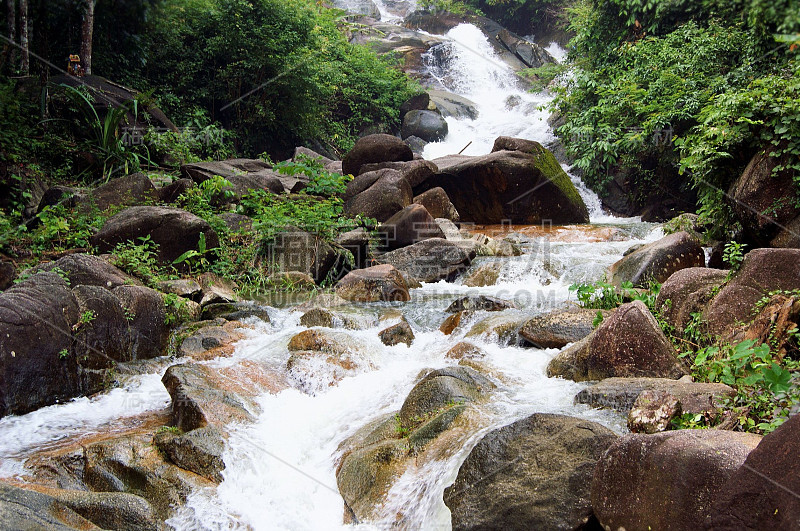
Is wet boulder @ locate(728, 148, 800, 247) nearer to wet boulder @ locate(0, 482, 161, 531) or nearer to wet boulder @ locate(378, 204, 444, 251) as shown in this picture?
wet boulder @ locate(378, 204, 444, 251)

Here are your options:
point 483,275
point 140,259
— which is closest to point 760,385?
point 483,275

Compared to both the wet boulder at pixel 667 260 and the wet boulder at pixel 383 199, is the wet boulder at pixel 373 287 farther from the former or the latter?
the wet boulder at pixel 667 260

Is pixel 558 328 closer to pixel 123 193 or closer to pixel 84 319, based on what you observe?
pixel 84 319

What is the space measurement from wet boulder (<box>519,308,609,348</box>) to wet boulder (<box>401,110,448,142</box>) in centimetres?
1545

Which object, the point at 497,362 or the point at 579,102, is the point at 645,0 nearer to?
the point at 579,102

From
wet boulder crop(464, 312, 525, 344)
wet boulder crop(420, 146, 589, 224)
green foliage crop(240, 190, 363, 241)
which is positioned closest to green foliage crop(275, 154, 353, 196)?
green foliage crop(240, 190, 363, 241)

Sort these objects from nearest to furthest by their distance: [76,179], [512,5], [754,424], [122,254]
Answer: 1. [754,424]
2. [122,254]
3. [76,179]
4. [512,5]

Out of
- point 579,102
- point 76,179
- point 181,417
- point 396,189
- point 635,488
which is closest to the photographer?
point 635,488

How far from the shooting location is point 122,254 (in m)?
6.46

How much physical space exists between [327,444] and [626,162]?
10.7 m

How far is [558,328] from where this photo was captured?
5.42m

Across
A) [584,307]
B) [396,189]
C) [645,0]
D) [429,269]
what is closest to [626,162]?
[645,0]

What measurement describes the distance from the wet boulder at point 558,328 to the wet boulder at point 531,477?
2333 millimetres

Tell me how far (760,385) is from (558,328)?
7.52 ft
